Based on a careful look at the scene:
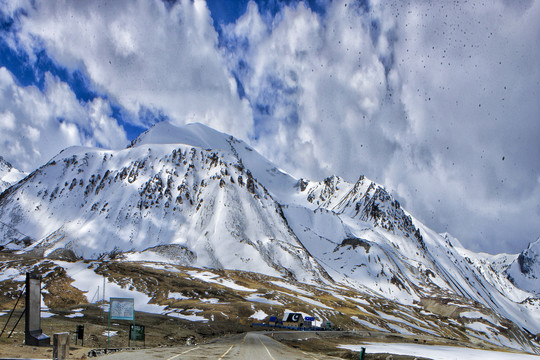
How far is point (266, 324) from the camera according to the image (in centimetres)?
9831

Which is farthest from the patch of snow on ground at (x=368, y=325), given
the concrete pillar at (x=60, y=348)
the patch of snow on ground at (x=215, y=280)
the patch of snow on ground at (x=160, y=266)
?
the concrete pillar at (x=60, y=348)

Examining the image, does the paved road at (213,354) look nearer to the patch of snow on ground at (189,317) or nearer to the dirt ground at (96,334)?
the dirt ground at (96,334)

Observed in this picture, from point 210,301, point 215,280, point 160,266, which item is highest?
point 160,266

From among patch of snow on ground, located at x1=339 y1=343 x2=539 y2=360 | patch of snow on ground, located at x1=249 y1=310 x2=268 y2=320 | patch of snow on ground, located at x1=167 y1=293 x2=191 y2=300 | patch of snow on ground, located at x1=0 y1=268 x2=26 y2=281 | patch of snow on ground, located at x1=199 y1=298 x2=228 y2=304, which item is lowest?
patch of snow on ground, located at x1=339 y1=343 x2=539 y2=360

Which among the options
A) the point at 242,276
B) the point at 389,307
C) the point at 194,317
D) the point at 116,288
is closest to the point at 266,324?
the point at 194,317

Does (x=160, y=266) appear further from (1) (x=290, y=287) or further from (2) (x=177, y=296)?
(2) (x=177, y=296)

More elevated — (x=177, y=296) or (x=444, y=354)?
(x=177, y=296)

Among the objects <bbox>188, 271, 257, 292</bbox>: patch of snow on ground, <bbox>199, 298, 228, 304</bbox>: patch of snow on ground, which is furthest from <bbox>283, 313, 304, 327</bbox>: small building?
<bbox>188, 271, 257, 292</bbox>: patch of snow on ground

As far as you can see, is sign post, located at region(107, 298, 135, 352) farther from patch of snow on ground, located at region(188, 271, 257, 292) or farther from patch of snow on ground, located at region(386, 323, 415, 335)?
patch of snow on ground, located at region(188, 271, 257, 292)

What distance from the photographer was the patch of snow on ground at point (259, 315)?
4205 inches

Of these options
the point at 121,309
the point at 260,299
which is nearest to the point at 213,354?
the point at 121,309

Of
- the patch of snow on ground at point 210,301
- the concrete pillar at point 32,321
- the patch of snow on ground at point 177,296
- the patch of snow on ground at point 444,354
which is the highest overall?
the patch of snow on ground at point 177,296

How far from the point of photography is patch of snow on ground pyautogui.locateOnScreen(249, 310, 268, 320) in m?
107

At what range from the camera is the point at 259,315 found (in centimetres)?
10925
